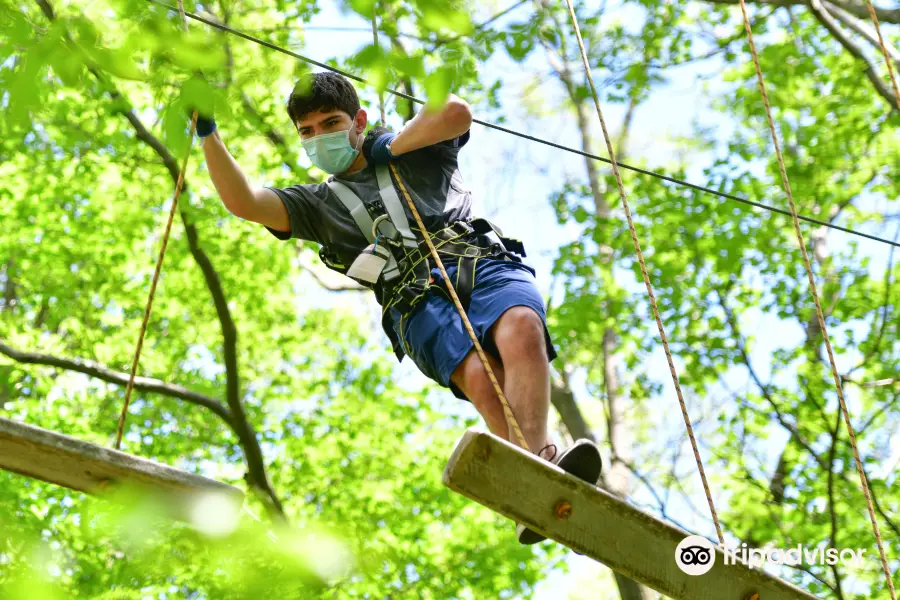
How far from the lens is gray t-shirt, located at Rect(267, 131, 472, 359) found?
3.33 meters

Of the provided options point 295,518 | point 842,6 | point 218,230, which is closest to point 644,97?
point 842,6

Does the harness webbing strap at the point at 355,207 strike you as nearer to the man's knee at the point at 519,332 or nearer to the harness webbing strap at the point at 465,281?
the harness webbing strap at the point at 465,281

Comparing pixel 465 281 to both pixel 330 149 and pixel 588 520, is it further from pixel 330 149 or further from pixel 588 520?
pixel 588 520

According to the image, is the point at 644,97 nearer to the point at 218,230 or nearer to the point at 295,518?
the point at 218,230

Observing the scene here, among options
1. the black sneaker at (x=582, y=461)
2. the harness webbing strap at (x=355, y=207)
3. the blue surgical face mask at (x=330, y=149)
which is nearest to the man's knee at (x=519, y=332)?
the black sneaker at (x=582, y=461)

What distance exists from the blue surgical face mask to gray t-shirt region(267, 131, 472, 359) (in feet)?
0.28

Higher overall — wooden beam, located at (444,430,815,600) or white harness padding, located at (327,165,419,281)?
white harness padding, located at (327,165,419,281)

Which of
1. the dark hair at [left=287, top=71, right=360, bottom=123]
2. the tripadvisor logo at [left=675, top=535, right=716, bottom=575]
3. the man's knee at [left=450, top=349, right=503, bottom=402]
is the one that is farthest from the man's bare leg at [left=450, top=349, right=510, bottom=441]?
the dark hair at [left=287, top=71, right=360, bottom=123]

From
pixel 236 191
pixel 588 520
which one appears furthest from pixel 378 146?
pixel 588 520

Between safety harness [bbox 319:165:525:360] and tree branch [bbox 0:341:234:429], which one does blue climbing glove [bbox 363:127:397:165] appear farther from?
tree branch [bbox 0:341:234:429]

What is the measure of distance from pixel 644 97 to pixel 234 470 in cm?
571

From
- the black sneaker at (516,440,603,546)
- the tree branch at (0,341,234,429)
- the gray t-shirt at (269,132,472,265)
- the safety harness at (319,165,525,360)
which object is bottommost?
the black sneaker at (516,440,603,546)

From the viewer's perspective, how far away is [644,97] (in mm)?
9422

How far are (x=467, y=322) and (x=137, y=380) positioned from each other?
489 centimetres
